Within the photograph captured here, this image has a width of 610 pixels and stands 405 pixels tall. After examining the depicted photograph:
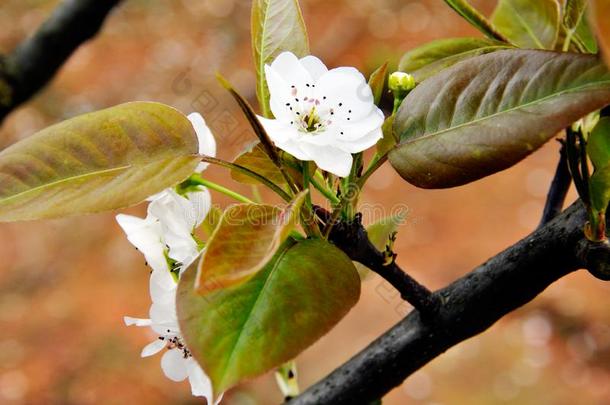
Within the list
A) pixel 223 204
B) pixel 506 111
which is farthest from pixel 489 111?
pixel 223 204

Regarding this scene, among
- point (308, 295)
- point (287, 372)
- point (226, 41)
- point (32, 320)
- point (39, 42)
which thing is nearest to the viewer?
point (308, 295)

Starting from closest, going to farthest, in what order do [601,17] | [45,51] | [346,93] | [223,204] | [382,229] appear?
[601,17] → [346,93] → [382,229] → [45,51] → [223,204]

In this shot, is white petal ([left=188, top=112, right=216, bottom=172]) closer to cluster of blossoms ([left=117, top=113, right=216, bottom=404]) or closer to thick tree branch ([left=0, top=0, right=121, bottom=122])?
cluster of blossoms ([left=117, top=113, right=216, bottom=404])

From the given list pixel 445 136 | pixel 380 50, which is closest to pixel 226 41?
pixel 380 50

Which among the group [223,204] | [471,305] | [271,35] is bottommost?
[223,204]

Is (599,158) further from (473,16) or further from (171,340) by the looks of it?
(171,340)

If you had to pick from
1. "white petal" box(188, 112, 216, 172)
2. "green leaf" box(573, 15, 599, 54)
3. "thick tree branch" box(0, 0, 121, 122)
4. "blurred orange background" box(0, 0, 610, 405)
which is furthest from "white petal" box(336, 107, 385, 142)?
"blurred orange background" box(0, 0, 610, 405)

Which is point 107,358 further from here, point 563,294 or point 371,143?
point 371,143
